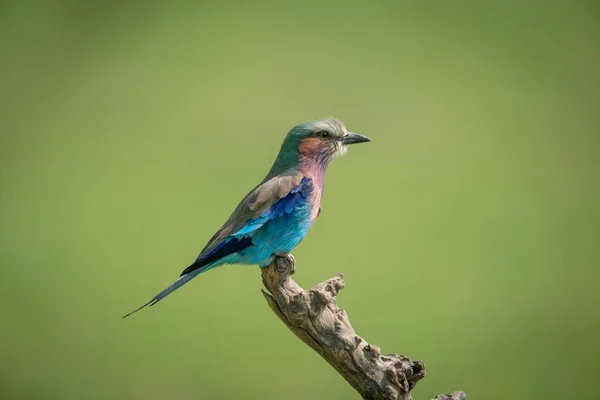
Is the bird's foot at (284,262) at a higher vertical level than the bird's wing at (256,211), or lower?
lower

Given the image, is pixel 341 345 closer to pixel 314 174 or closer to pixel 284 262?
pixel 284 262

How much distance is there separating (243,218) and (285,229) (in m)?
0.19

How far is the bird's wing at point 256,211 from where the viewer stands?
112 inches

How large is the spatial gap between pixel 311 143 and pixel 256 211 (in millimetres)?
460

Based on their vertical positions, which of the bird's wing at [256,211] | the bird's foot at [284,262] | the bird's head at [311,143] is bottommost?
the bird's foot at [284,262]

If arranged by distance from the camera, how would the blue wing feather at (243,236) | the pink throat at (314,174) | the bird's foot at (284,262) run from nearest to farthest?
the blue wing feather at (243,236) → the bird's foot at (284,262) → the pink throat at (314,174)

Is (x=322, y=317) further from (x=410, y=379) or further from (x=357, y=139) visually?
(x=357, y=139)

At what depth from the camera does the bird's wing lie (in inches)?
112

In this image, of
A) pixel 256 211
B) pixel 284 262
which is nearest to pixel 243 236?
pixel 256 211

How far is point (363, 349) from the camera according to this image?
2.70 m

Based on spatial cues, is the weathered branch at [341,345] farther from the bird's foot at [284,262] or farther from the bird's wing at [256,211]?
the bird's wing at [256,211]

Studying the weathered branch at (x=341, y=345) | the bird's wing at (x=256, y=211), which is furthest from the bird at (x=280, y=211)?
the weathered branch at (x=341, y=345)

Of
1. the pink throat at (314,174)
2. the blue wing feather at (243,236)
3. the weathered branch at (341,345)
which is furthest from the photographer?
the pink throat at (314,174)

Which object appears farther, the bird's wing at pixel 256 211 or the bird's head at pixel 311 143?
the bird's head at pixel 311 143
